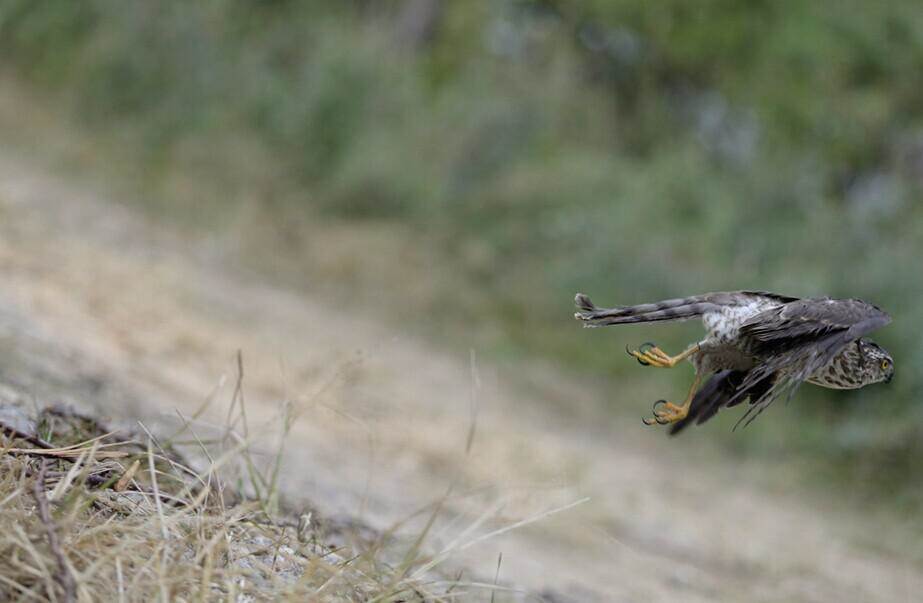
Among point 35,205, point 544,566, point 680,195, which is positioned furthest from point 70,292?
point 680,195

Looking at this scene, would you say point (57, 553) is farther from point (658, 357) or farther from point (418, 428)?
point (418, 428)

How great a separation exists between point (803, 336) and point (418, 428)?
13.3ft

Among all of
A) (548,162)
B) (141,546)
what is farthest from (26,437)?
(548,162)

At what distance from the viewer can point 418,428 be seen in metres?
6.86

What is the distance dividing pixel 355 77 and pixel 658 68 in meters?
5.02

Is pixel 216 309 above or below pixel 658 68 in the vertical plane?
below

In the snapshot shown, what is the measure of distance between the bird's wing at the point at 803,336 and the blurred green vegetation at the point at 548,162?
18.4ft

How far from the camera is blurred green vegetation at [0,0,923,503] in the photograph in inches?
375

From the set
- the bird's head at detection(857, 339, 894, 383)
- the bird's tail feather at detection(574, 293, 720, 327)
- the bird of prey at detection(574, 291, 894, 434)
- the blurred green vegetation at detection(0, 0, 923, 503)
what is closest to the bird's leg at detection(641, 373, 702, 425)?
the bird of prey at detection(574, 291, 894, 434)

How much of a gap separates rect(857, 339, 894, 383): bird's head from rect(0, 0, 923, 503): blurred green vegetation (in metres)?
5.28

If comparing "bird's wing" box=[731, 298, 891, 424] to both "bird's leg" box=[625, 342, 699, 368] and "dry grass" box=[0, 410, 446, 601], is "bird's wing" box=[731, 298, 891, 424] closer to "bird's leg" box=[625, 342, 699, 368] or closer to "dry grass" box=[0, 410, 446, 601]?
"bird's leg" box=[625, 342, 699, 368]

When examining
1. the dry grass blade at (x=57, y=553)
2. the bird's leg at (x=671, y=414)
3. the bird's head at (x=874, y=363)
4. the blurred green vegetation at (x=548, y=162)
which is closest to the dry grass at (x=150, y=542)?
the dry grass blade at (x=57, y=553)

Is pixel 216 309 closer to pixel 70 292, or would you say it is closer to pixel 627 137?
pixel 70 292

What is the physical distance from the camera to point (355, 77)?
457 inches
